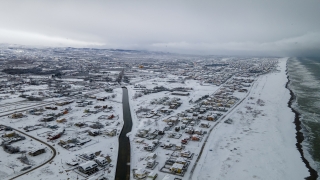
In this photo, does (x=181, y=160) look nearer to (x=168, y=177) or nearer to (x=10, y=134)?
(x=168, y=177)

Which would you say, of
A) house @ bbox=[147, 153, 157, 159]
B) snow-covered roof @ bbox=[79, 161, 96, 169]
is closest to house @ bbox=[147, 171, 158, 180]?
house @ bbox=[147, 153, 157, 159]

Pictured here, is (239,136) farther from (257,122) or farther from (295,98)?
(295,98)

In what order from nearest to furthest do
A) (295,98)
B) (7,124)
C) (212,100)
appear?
1. (7,124)
2. (212,100)
3. (295,98)

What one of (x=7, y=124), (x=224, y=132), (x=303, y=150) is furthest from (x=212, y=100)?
(x=7, y=124)

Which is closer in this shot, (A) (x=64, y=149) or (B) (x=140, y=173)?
(B) (x=140, y=173)

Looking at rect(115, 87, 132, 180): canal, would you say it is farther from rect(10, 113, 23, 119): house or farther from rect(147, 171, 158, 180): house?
rect(10, 113, 23, 119): house

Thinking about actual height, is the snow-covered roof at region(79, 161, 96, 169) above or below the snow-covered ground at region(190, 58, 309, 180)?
above

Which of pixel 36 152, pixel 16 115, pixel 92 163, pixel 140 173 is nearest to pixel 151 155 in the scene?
Answer: pixel 140 173
